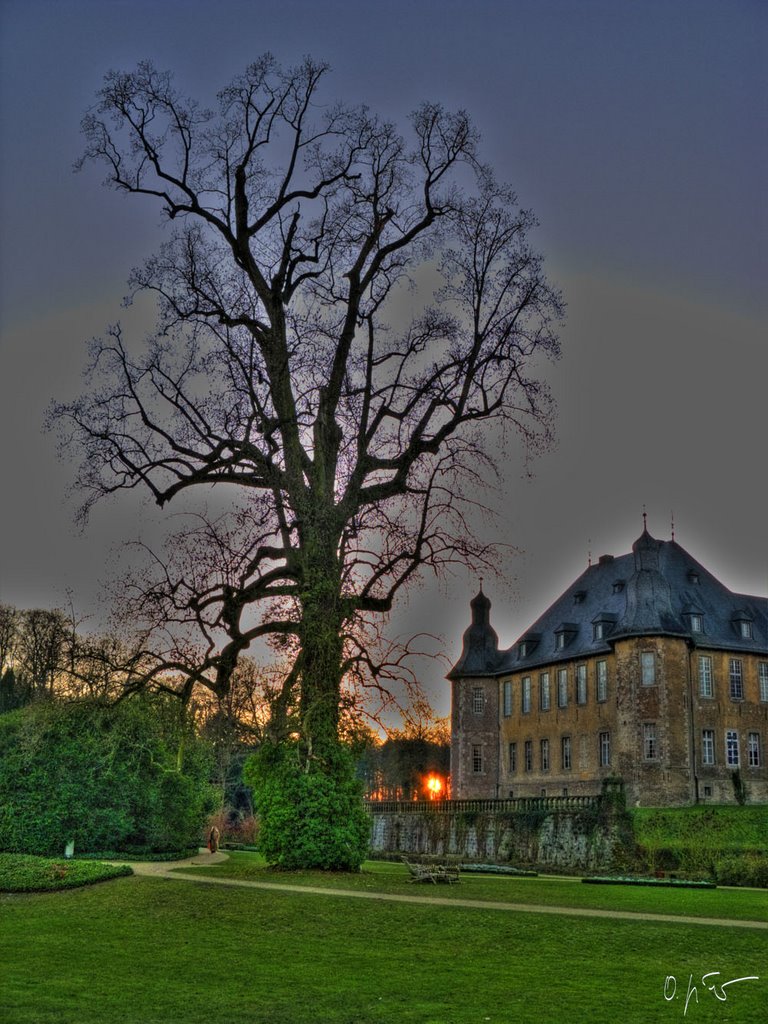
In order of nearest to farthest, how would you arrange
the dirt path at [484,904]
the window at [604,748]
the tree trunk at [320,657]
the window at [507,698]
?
1. the dirt path at [484,904]
2. the tree trunk at [320,657]
3. the window at [604,748]
4. the window at [507,698]

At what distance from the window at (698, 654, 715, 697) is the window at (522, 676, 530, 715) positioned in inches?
378

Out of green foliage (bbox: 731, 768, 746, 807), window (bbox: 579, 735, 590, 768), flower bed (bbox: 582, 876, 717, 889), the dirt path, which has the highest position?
window (bbox: 579, 735, 590, 768)

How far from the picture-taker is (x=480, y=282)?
21.2 m

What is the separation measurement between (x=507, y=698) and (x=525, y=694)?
1.54 meters

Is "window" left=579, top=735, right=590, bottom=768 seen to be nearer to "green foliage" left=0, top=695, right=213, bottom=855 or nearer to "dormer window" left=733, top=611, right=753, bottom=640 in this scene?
"dormer window" left=733, top=611, right=753, bottom=640

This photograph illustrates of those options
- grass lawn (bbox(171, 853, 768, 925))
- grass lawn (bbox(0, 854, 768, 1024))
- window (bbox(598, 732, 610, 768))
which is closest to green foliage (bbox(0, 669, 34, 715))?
window (bbox(598, 732, 610, 768))

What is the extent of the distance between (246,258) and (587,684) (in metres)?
30.0

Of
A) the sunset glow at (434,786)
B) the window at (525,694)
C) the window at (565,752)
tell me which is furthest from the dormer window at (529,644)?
the sunset glow at (434,786)

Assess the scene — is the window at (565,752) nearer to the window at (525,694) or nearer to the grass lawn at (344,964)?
the window at (525,694)

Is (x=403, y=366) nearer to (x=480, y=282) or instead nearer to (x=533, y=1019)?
(x=480, y=282)

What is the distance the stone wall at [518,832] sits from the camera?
33.8 m

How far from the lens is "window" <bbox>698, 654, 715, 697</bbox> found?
4256 cm

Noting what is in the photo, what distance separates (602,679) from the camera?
45.0m
